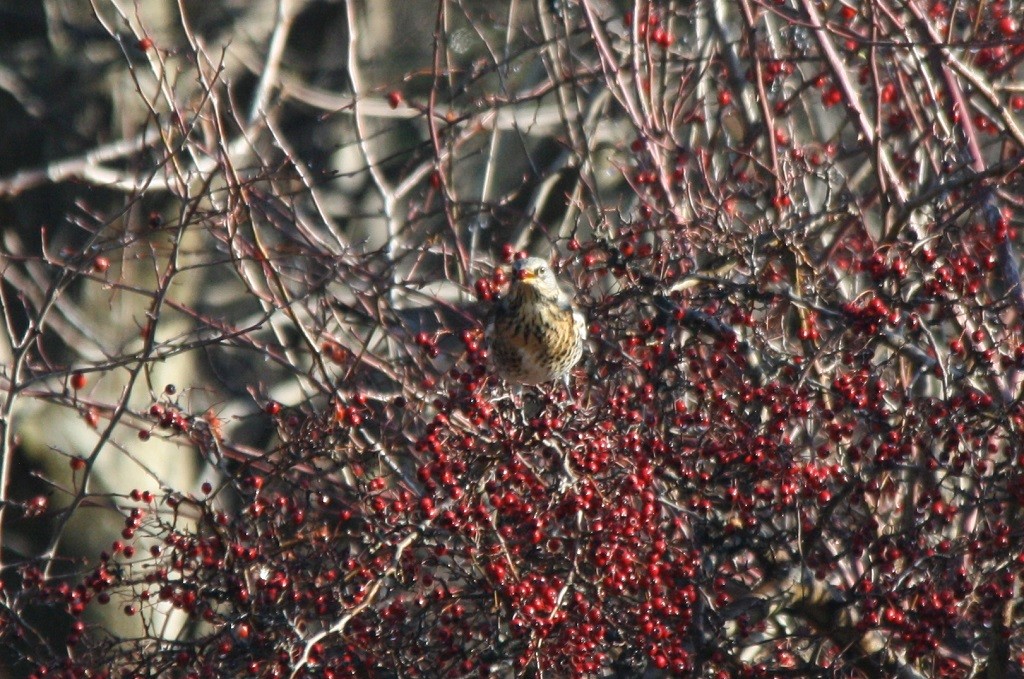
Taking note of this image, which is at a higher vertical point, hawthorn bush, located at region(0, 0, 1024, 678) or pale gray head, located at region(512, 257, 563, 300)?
pale gray head, located at region(512, 257, 563, 300)

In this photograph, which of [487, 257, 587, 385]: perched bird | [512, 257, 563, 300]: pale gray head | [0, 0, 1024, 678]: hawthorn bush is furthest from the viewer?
[487, 257, 587, 385]: perched bird

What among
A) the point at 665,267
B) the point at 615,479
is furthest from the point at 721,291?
the point at 615,479

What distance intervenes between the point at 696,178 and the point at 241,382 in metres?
4.52

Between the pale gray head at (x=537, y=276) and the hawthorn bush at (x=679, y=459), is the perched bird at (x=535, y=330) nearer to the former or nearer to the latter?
the pale gray head at (x=537, y=276)

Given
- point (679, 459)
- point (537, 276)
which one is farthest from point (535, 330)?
point (679, 459)

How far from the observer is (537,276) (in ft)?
17.5

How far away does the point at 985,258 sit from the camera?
4.25 meters

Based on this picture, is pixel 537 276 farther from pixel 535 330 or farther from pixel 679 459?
pixel 679 459

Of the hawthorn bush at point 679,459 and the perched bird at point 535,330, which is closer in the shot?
the hawthorn bush at point 679,459

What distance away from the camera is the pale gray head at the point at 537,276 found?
17.1ft


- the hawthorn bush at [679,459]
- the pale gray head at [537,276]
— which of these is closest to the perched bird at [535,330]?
the pale gray head at [537,276]

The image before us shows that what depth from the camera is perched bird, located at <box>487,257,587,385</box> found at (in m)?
5.33

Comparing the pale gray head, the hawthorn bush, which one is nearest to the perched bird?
the pale gray head

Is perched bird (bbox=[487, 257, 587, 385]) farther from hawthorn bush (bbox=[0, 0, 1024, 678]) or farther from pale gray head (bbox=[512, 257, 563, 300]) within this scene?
hawthorn bush (bbox=[0, 0, 1024, 678])
